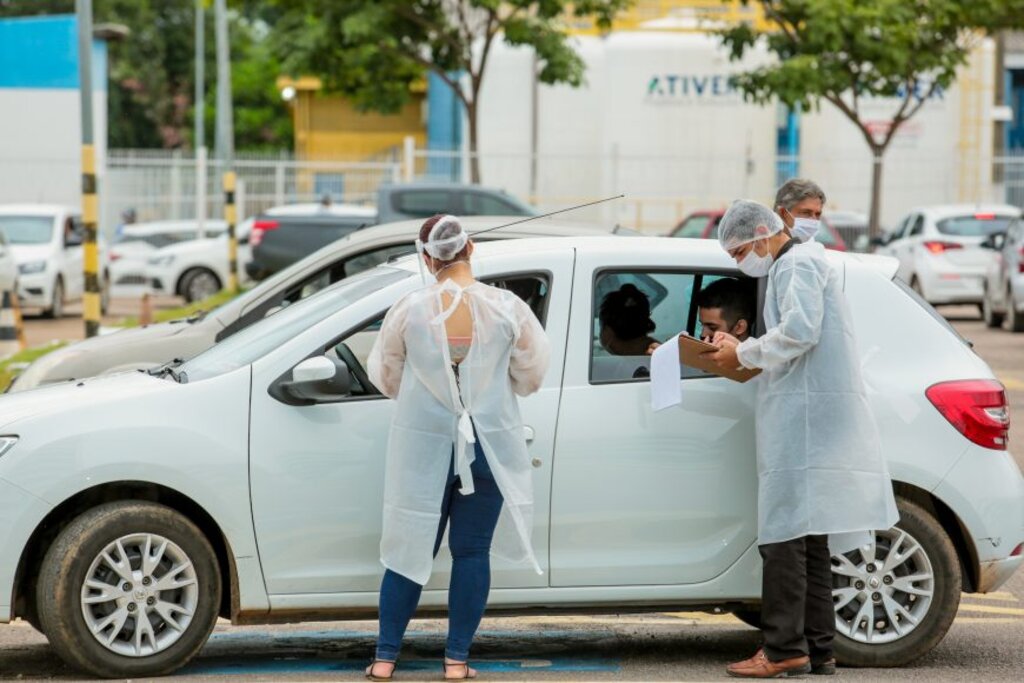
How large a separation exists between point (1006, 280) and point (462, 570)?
56.1 ft

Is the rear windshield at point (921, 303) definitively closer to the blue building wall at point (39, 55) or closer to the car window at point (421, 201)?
the car window at point (421, 201)

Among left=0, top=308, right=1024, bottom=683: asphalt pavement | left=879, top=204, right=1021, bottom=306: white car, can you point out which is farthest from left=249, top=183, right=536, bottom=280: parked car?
left=0, top=308, right=1024, bottom=683: asphalt pavement

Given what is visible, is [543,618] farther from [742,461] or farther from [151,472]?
[151,472]

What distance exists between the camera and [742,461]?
6.40 metres

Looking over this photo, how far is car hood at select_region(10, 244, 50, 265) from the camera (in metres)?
24.8

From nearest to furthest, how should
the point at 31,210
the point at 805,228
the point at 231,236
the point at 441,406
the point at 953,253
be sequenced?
the point at 441,406, the point at 805,228, the point at 953,253, the point at 31,210, the point at 231,236

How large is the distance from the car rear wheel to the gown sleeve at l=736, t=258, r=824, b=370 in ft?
80.2

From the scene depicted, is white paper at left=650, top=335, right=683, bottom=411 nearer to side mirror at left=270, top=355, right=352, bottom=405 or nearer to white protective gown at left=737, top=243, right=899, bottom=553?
white protective gown at left=737, top=243, right=899, bottom=553

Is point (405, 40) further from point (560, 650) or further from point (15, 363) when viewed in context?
point (560, 650)

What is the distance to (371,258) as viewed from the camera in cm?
1078

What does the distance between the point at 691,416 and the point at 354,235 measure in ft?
14.7

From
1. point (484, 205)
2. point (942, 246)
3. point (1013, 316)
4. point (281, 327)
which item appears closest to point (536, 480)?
point (281, 327)

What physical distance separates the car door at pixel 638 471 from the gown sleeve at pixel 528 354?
1.06ft

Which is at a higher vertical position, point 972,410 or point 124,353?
point 972,410
